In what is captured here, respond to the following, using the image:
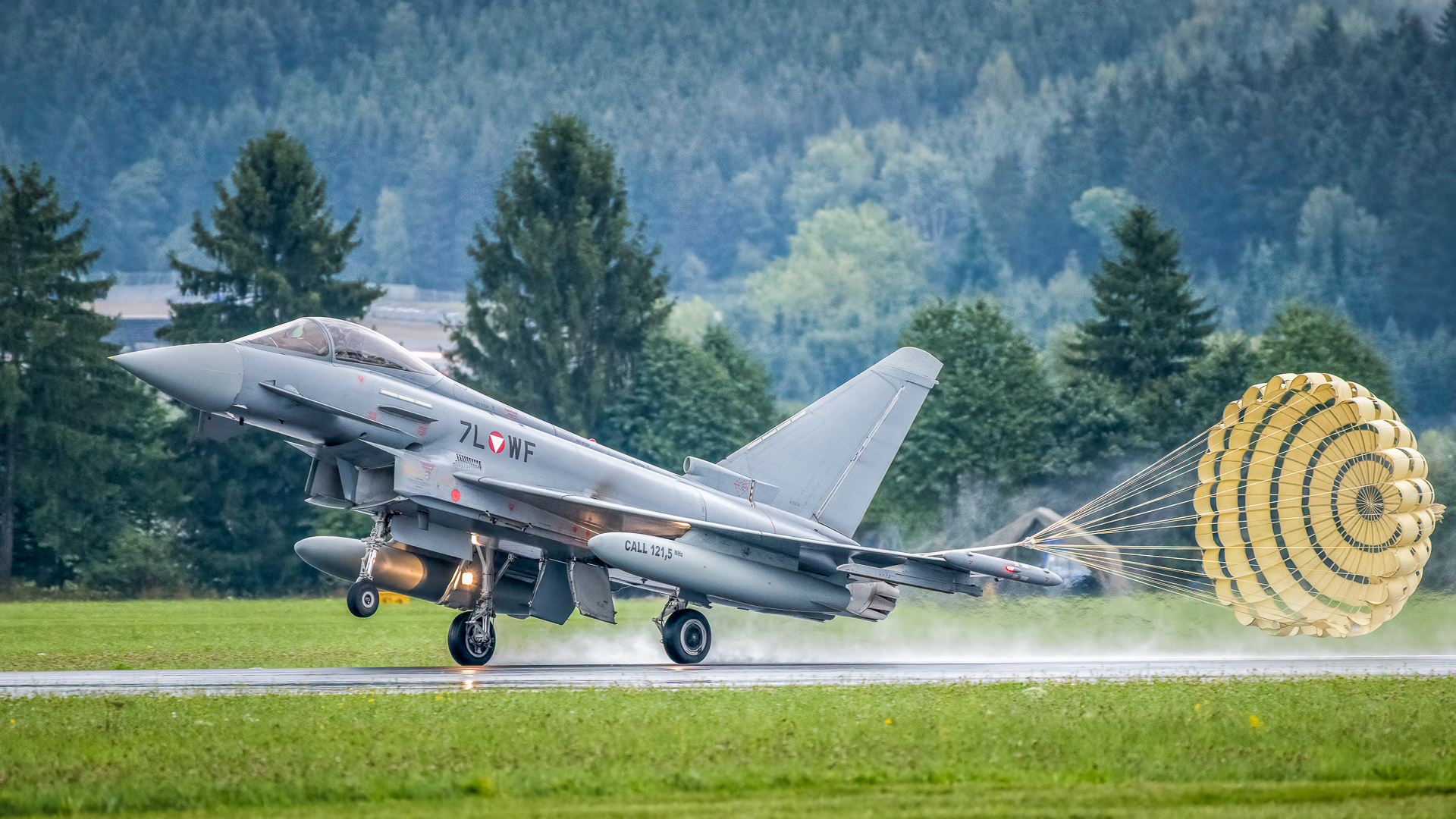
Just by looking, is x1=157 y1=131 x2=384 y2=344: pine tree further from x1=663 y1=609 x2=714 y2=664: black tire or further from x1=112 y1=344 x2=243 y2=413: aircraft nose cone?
x1=112 y1=344 x2=243 y2=413: aircraft nose cone

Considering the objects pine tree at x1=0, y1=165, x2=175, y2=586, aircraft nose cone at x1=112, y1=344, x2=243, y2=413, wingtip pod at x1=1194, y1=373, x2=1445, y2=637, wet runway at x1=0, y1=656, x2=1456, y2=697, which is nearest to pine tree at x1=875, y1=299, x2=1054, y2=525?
wingtip pod at x1=1194, y1=373, x2=1445, y2=637

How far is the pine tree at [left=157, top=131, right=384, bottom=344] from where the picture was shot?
4688 centimetres

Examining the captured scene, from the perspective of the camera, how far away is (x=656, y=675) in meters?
17.0

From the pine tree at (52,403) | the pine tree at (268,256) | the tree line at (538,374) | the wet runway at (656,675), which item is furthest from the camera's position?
the pine tree at (268,256)

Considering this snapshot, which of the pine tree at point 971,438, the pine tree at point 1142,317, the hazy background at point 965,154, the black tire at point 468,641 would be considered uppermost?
the hazy background at point 965,154

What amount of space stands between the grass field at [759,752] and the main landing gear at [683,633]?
4264 millimetres

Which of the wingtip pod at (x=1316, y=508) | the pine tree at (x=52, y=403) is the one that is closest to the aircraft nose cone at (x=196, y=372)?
the wingtip pod at (x=1316, y=508)

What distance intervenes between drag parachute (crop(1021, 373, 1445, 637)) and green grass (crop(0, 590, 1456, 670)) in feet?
2.66

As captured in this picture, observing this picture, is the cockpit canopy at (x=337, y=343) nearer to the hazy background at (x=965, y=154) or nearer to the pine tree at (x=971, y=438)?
the pine tree at (x=971, y=438)

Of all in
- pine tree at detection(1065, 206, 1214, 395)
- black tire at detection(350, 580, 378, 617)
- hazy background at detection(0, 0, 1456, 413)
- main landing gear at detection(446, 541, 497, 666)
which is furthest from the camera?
hazy background at detection(0, 0, 1456, 413)

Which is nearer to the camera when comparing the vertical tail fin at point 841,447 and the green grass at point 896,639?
the green grass at point 896,639

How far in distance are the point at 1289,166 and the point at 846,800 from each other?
454 feet

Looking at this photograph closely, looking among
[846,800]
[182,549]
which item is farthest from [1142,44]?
[846,800]

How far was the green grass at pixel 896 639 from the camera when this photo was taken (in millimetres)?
21047
